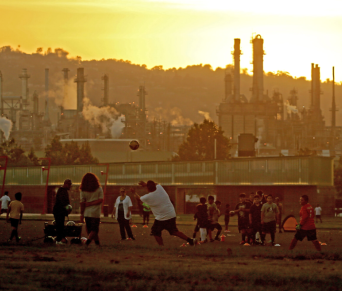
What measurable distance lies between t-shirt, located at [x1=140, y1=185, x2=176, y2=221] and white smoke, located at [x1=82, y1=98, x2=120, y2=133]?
374ft

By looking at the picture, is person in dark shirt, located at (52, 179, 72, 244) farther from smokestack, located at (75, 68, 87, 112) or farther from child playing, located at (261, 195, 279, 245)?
smokestack, located at (75, 68, 87, 112)

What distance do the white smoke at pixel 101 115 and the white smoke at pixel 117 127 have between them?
880 millimetres

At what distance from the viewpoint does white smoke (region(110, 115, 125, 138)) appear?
127 m

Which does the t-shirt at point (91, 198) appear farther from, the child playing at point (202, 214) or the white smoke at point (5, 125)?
the white smoke at point (5, 125)

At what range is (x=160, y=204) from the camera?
14.4 meters

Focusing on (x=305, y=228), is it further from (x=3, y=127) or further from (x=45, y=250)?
(x=3, y=127)

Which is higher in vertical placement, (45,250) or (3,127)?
(3,127)

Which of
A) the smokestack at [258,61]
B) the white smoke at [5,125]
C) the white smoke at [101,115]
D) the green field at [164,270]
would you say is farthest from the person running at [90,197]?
the white smoke at [5,125]

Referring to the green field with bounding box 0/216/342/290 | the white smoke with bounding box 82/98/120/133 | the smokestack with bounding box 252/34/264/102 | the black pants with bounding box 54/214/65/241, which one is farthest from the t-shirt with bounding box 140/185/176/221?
the white smoke with bounding box 82/98/120/133

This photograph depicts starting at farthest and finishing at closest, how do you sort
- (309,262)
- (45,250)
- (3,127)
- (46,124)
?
1. (46,124)
2. (3,127)
3. (45,250)
4. (309,262)

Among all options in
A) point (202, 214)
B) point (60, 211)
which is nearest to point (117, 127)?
point (202, 214)

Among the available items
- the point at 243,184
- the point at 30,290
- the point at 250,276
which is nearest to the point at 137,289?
the point at 30,290

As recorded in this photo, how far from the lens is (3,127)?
416 feet

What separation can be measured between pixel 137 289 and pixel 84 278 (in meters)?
1.09
